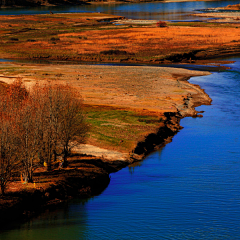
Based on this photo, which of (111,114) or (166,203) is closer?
(166,203)

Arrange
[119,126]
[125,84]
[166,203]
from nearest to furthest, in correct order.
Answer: [166,203] → [119,126] → [125,84]

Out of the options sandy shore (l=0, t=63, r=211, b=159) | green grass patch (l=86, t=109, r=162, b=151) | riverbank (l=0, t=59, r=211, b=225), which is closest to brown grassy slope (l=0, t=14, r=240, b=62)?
sandy shore (l=0, t=63, r=211, b=159)

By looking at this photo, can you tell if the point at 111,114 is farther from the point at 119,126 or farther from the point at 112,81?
the point at 112,81

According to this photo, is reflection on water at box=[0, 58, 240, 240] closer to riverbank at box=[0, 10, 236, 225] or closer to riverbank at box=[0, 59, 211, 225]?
riverbank at box=[0, 59, 211, 225]

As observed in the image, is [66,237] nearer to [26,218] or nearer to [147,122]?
[26,218]

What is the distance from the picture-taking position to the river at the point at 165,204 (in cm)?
3066

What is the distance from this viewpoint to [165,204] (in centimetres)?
3453

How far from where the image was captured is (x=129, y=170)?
Answer: 43219 millimetres

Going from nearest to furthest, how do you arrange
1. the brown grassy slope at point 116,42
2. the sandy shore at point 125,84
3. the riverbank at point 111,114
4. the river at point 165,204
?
the river at point 165,204 < the riverbank at point 111,114 < the sandy shore at point 125,84 < the brown grassy slope at point 116,42

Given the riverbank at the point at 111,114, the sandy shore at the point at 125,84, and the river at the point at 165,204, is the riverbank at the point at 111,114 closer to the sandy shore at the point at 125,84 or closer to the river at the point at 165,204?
the sandy shore at the point at 125,84

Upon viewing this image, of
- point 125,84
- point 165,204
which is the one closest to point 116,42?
point 125,84

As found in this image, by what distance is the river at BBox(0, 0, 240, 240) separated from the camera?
30656 millimetres

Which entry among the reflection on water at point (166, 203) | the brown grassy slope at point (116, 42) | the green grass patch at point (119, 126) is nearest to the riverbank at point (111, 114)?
the green grass patch at point (119, 126)

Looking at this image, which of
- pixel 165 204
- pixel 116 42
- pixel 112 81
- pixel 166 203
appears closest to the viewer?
pixel 165 204
